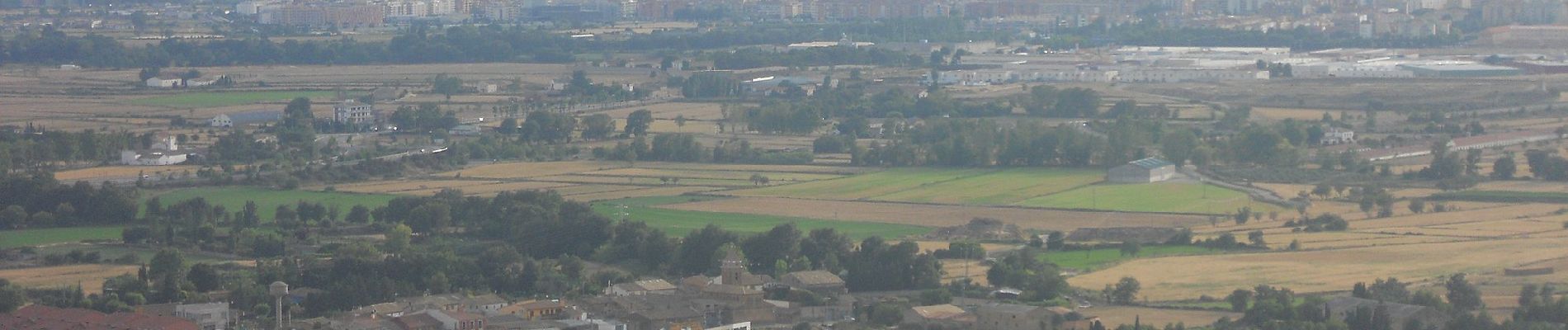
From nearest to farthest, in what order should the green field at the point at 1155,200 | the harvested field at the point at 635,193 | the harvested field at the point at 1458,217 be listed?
the harvested field at the point at 1458,217
the green field at the point at 1155,200
the harvested field at the point at 635,193

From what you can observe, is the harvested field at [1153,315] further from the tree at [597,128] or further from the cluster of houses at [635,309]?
the tree at [597,128]

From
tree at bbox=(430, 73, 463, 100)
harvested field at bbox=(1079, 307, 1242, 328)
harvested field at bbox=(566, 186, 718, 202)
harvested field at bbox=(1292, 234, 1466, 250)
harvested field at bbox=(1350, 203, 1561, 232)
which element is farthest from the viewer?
tree at bbox=(430, 73, 463, 100)

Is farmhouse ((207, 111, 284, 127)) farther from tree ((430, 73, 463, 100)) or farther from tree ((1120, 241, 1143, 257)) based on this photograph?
tree ((1120, 241, 1143, 257))

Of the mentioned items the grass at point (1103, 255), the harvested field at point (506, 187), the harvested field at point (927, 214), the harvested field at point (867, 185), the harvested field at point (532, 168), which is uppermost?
the harvested field at point (506, 187)

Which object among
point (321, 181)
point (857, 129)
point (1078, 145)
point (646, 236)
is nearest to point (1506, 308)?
point (646, 236)

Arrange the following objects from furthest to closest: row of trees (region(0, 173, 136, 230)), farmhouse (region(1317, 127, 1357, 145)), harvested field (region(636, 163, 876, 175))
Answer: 1. farmhouse (region(1317, 127, 1357, 145))
2. harvested field (region(636, 163, 876, 175))
3. row of trees (region(0, 173, 136, 230))

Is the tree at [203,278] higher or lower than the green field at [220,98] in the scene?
lower

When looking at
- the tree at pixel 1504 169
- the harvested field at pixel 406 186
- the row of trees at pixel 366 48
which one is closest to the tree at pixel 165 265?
the harvested field at pixel 406 186

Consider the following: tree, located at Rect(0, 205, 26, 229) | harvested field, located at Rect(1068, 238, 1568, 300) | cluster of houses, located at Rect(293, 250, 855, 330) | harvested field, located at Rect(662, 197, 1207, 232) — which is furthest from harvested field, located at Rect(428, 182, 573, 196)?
harvested field, located at Rect(1068, 238, 1568, 300)
